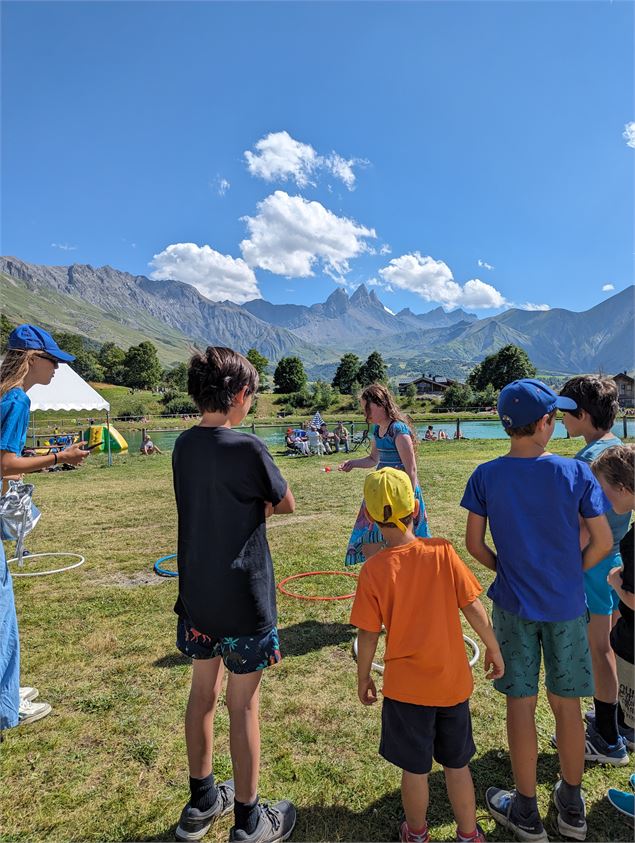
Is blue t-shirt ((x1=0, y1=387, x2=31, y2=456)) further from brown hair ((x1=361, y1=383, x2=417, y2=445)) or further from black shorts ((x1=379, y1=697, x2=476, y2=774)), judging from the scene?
brown hair ((x1=361, y1=383, x2=417, y2=445))

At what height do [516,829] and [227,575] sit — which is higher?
[227,575]

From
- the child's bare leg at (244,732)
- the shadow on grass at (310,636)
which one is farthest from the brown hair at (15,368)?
the shadow on grass at (310,636)

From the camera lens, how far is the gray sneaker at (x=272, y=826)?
215 centimetres

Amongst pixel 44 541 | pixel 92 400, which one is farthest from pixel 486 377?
pixel 44 541

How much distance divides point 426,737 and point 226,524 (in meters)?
1.25

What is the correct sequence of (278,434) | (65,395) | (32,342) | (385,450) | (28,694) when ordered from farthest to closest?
1. (278,434)
2. (65,395)
3. (385,450)
4. (28,694)
5. (32,342)

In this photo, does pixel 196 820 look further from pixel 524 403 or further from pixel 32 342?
pixel 32 342

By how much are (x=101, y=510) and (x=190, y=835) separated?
29.8 feet

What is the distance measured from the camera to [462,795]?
2025 mm

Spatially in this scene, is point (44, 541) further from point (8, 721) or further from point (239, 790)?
point (239, 790)

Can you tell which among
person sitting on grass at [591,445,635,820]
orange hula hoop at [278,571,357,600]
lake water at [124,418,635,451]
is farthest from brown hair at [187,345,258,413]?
lake water at [124,418,635,451]

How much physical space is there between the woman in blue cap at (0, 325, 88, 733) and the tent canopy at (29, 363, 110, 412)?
12.5m

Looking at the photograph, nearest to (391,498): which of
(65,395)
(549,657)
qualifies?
(549,657)

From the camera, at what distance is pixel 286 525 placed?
28.4 feet
